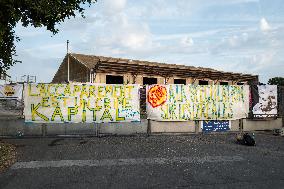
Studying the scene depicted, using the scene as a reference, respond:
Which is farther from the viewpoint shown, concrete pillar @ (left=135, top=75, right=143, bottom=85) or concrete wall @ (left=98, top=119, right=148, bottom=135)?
concrete pillar @ (left=135, top=75, right=143, bottom=85)

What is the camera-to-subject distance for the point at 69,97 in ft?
38.1

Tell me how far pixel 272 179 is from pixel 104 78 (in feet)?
76.6

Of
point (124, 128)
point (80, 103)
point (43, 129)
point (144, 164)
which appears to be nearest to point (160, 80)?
point (124, 128)

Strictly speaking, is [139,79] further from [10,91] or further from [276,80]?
[276,80]

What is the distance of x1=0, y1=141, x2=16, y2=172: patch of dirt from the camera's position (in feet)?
24.9

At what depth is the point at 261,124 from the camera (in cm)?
1406

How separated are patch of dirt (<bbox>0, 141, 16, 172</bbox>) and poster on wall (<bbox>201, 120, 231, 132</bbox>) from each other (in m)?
7.40

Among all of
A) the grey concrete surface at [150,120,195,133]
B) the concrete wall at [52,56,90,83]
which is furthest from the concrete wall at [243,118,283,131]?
the concrete wall at [52,56,90,83]

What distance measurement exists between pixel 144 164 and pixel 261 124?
8.33 m

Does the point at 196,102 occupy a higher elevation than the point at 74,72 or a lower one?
lower

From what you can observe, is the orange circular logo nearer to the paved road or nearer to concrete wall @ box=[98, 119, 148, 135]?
concrete wall @ box=[98, 119, 148, 135]

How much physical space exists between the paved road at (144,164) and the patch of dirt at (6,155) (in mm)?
207

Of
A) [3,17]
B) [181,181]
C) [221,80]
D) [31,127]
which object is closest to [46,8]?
[3,17]

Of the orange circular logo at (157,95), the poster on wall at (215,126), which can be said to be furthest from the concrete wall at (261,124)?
the orange circular logo at (157,95)
